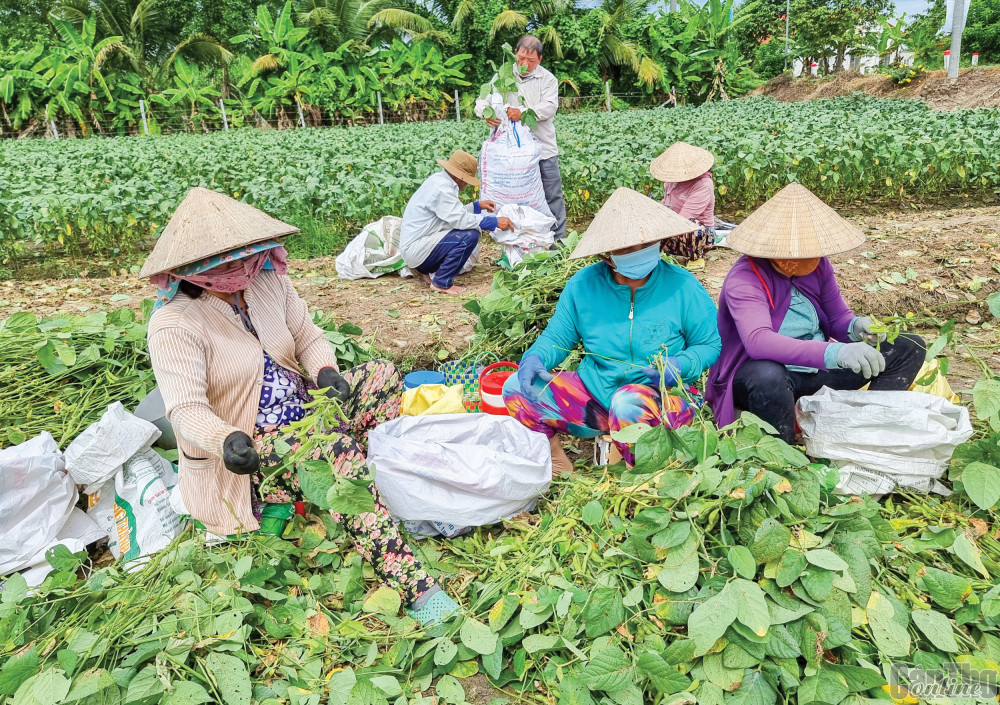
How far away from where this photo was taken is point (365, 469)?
208 centimetres

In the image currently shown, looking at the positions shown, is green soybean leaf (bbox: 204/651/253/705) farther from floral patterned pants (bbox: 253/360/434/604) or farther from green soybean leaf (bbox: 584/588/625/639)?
green soybean leaf (bbox: 584/588/625/639)

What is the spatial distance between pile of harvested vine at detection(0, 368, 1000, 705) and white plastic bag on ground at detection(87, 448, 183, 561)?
0.55 feet

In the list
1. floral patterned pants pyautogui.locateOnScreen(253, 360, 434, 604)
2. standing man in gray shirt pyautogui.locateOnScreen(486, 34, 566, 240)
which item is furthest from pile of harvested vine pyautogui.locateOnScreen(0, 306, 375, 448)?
standing man in gray shirt pyautogui.locateOnScreen(486, 34, 566, 240)

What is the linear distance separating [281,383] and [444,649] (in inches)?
39.2

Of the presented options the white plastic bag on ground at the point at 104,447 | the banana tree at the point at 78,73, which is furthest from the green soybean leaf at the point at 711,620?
the banana tree at the point at 78,73

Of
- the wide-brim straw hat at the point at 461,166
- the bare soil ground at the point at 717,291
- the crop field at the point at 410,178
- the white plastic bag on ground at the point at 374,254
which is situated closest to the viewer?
the bare soil ground at the point at 717,291

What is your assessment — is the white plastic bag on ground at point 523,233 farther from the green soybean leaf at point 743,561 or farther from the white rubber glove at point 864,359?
the green soybean leaf at point 743,561

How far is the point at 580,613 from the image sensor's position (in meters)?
1.71

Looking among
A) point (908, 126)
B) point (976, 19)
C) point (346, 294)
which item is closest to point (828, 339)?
point (346, 294)

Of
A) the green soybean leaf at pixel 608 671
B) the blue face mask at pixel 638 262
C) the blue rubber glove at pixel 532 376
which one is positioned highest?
the blue face mask at pixel 638 262

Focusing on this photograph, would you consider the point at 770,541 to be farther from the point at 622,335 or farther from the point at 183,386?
the point at 183,386

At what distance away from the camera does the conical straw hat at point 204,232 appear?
6.19 ft

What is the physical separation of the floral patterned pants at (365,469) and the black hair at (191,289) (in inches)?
18.7

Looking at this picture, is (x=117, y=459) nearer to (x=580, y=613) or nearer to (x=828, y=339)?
(x=580, y=613)
